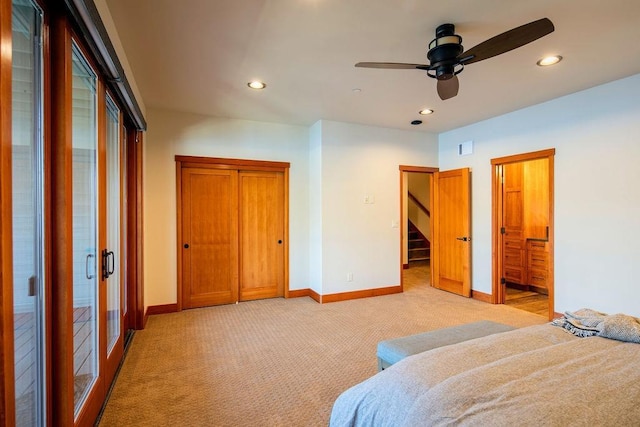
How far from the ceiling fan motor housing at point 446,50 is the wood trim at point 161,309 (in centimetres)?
411

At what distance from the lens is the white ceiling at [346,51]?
2.09 m

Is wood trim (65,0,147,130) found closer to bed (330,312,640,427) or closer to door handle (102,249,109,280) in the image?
door handle (102,249,109,280)

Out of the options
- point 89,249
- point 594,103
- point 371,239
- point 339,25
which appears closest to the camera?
point 89,249

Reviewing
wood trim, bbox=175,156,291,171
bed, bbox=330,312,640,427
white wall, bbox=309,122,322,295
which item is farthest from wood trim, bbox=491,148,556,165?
wood trim, bbox=175,156,291,171

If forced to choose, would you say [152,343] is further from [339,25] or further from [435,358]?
[339,25]

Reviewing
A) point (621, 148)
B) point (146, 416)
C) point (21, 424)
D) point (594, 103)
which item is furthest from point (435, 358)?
point (594, 103)

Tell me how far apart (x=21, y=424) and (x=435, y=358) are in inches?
67.9

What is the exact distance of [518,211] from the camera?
5406 mm

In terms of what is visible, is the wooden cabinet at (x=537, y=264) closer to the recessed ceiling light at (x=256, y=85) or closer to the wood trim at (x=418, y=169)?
the wood trim at (x=418, y=169)

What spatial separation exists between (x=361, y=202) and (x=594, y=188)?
9.10ft

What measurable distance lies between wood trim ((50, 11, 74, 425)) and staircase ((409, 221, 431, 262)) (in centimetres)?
721

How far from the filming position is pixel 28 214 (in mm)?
1307

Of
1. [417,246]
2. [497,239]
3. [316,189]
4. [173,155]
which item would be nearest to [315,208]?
[316,189]

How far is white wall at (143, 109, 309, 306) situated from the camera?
4.11 m
